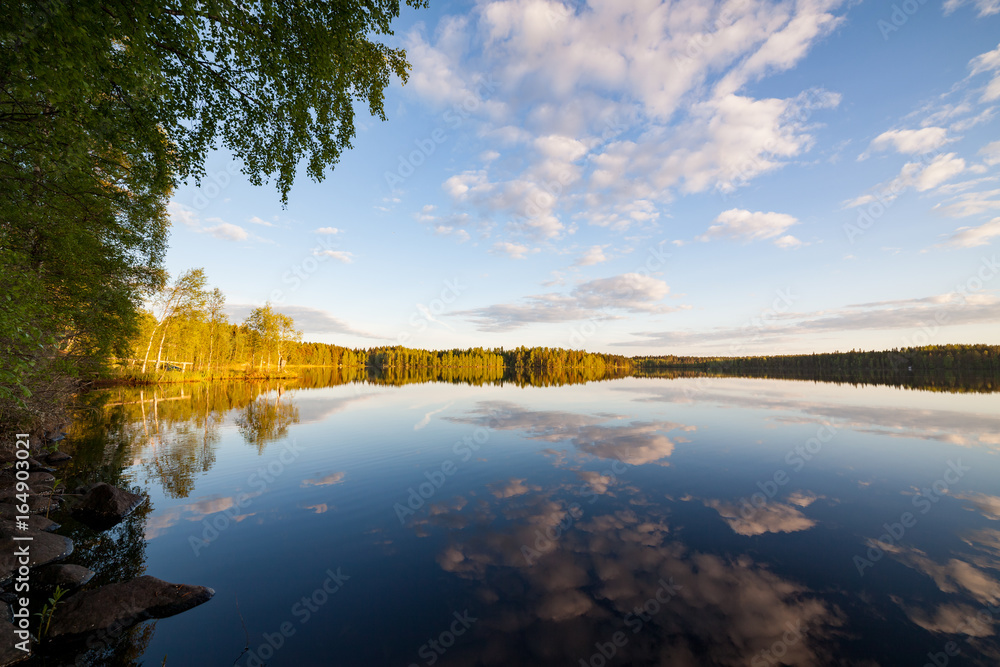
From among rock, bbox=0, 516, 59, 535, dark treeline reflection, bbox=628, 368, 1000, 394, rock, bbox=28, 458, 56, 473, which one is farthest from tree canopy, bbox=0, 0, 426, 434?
dark treeline reflection, bbox=628, 368, 1000, 394

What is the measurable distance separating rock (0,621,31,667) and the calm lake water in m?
1.53

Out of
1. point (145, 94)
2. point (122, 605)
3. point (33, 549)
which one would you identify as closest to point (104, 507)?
point (33, 549)

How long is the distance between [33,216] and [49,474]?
13153 millimetres

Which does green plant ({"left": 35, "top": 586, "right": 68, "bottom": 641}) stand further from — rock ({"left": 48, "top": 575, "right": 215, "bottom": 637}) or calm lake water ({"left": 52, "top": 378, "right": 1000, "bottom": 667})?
→ calm lake water ({"left": 52, "top": 378, "right": 1000, "bottom": 667})

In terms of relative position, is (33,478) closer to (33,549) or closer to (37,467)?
(37,467)

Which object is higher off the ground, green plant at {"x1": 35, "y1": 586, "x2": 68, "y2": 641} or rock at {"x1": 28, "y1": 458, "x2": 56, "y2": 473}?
rock at {"x1": 28, "y1": 458, "x2": 56, "y2": 473}

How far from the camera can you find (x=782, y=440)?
25.6m

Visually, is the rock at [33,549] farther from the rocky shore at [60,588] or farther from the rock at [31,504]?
the rock at [31,504]

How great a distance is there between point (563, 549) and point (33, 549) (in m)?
16.1

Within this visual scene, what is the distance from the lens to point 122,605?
27.8ft

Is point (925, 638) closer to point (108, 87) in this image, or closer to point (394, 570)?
point (394, 570)

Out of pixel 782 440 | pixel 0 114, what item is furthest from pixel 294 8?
pixel 782 440

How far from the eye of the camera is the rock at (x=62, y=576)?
9.64 metres

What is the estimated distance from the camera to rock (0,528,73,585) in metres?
9.91
